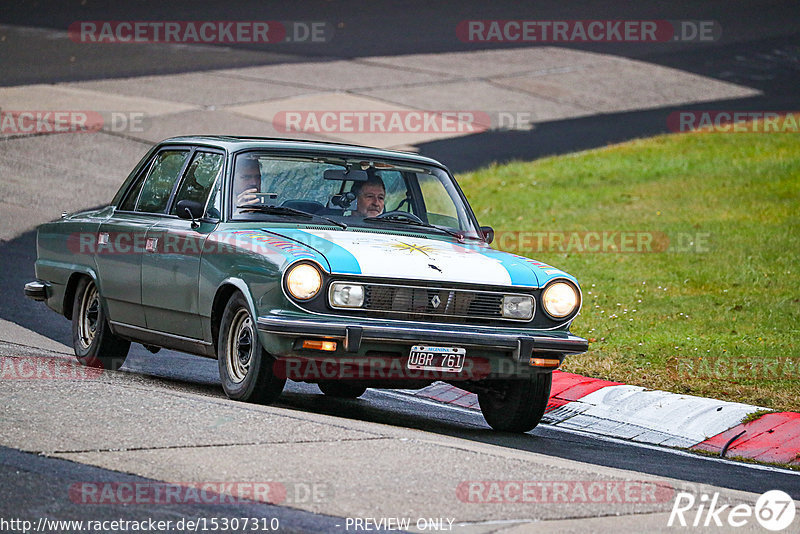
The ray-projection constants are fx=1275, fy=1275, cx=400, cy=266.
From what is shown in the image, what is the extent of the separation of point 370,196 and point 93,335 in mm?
2478

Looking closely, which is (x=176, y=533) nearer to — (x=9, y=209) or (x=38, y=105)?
(x=9, y=209)

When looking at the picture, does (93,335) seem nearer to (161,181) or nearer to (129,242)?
(129,242)

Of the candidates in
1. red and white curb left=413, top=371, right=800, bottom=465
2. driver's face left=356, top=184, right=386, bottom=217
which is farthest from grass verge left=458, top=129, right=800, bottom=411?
driver's face left=356, top=184, right=386, bottom=217

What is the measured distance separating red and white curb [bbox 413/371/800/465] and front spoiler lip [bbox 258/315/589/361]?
4.92 feet

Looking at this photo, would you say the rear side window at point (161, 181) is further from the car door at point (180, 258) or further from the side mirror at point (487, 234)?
the side mirror at point (487, 234)

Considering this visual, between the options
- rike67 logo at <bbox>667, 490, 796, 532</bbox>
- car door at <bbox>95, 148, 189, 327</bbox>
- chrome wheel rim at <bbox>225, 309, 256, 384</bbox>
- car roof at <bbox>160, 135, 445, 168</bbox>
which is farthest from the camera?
car door at <bbox>95, 148, 189, 327</bbox>

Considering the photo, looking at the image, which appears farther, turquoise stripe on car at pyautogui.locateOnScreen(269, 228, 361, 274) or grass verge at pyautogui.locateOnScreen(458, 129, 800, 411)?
grass verge at pyautogui.locateOnScreen(458, 129, 800, 411)

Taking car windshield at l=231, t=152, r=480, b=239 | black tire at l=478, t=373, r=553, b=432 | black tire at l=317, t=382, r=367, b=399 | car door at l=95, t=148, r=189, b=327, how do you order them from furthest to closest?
black tire at l=317, t=382, r=367, b=399 < car door at l=95, t=148, r=189, b=327 < car windshield at l=231, t=152, r=480, b=239 < black tire at l=478, t=373, r=553, b=432

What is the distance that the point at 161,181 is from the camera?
8930 millimetres

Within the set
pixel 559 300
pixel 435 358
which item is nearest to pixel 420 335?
pixel 435 358

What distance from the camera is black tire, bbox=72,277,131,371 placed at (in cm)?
909

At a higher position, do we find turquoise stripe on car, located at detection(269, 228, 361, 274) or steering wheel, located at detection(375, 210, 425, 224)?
steering wheel, located at detection(375, 210, 425, 224)

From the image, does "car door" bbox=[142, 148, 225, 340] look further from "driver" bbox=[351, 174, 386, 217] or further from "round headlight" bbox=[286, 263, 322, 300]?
"round headlight" bbox=[286, 263, 322, 300]

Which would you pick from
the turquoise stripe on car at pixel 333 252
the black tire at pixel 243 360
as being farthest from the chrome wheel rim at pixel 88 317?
the turquoise stripe on car at pixel 333 252
